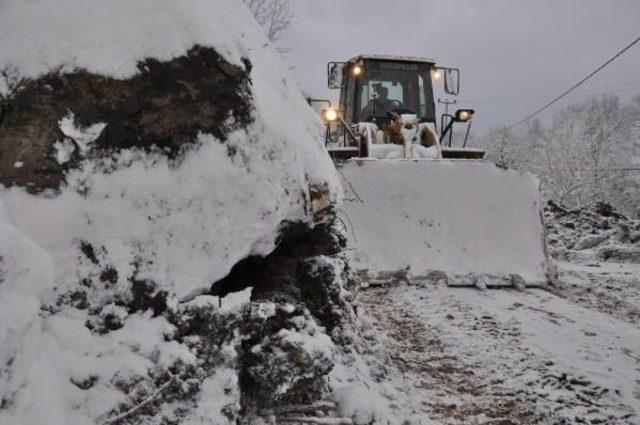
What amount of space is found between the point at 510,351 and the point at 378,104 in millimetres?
4832

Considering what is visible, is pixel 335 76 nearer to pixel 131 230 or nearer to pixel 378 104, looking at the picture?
pixel 378 104

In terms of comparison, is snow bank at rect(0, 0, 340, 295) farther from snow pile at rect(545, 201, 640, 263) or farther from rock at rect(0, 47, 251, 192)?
snow pile at rect(545, 201, 640, 263)

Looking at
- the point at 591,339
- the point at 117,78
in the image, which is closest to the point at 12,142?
the point at 117,78

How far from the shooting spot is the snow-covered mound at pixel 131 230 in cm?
148

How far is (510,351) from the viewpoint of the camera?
10.2 feet

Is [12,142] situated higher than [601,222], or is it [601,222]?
[12,142]

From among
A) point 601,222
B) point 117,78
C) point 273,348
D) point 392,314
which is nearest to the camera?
point 117,78

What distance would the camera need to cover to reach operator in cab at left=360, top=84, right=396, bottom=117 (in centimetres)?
719

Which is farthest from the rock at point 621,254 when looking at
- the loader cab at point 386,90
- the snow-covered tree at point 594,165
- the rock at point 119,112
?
the snow-covered tree at point 594,165

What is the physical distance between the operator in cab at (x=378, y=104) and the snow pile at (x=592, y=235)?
3.87 metres

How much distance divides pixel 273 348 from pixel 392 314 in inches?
85.0

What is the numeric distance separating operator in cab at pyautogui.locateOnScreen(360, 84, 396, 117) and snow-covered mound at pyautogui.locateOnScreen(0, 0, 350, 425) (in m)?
5.14

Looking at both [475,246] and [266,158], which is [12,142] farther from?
[475,246]

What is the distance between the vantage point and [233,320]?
73.8 inches
